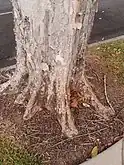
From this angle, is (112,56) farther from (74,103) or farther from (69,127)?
(69,127)

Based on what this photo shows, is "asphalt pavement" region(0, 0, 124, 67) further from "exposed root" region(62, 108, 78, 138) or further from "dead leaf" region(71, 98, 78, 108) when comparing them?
"exposed root" region(62, 108, 78, 138)

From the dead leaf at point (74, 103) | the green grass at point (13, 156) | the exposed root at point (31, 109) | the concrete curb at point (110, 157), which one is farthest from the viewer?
the dead leaf at point (74, 103)

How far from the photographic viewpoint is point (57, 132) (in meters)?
4.12

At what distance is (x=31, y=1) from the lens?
3469mm

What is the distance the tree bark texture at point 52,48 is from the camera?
11.5 feet

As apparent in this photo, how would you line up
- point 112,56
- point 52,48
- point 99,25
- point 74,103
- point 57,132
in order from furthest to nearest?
point 99,25, point 112,56, point 74,103, point 57,132, point 52,48

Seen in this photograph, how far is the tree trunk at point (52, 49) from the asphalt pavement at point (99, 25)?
1.62m

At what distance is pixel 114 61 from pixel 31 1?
6.63ft

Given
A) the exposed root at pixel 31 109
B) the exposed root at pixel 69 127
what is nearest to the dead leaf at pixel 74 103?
the exposed root at pixel 69 127

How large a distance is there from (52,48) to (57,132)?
886mm

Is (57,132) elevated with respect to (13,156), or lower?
elevated

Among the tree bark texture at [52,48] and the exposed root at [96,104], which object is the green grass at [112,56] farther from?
the tree bark texture at [52,48]

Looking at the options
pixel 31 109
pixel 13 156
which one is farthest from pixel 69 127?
pixel 13 156

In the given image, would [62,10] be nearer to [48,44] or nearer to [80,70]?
[48,44]
